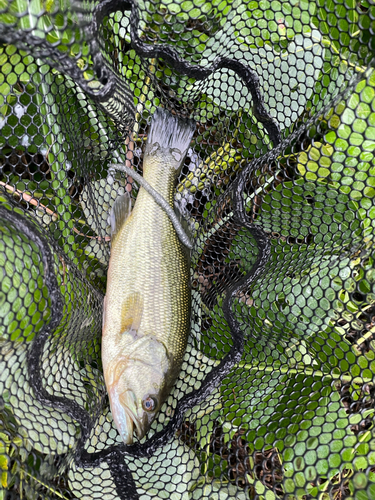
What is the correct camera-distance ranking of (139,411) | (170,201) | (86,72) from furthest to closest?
(170,201)
(139,411)
(86,72)

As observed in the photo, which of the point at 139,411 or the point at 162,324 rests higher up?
the point at 162,324

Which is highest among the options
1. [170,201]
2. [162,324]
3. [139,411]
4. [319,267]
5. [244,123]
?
[244,123]

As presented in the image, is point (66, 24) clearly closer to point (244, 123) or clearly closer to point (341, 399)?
point (244, 123)

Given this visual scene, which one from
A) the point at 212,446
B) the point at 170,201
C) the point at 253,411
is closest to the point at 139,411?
the point at 212,446

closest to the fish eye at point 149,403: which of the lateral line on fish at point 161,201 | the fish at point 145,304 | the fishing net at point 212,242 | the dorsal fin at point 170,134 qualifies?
the fish at point 145,304

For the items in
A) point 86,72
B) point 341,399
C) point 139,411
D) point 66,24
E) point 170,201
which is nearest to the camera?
point 66,24

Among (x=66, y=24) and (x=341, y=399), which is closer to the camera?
(x=66, y=24)

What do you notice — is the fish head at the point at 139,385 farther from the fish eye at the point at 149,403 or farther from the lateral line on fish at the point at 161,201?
the lateral line on fish at the point at 161,201
